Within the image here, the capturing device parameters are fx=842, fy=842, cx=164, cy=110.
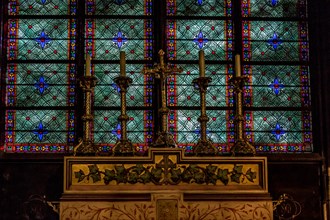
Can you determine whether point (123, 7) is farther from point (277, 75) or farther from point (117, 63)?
point (277, 75)

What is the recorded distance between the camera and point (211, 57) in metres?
10.6

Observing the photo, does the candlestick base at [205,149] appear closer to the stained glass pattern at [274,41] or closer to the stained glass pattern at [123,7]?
the stained glass pattern at [274,41]

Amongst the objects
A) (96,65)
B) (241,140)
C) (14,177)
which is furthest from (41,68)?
(241,140)

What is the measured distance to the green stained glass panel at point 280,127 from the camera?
10273mm

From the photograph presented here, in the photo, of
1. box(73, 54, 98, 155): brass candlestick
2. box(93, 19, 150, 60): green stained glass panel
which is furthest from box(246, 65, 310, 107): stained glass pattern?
box(73, 54, 98, 155): brass candlestick

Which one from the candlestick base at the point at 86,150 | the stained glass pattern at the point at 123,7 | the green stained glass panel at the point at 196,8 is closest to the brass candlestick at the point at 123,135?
the candlestick base at the point at 86,150

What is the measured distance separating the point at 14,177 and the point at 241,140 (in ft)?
9.12

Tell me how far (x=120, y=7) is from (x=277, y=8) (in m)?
2.02

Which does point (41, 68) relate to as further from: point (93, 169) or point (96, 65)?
point (93, 169)

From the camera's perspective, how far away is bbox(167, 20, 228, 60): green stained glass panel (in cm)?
1057

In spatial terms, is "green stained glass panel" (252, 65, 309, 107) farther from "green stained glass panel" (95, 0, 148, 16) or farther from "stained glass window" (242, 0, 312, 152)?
"green stained glass panel" (95, 0, 148, 16)

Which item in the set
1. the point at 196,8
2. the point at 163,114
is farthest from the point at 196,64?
the point at 163,114

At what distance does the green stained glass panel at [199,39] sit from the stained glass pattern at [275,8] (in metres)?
0.43

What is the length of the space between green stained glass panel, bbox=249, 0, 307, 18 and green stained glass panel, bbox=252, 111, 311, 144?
1303 millimetres
